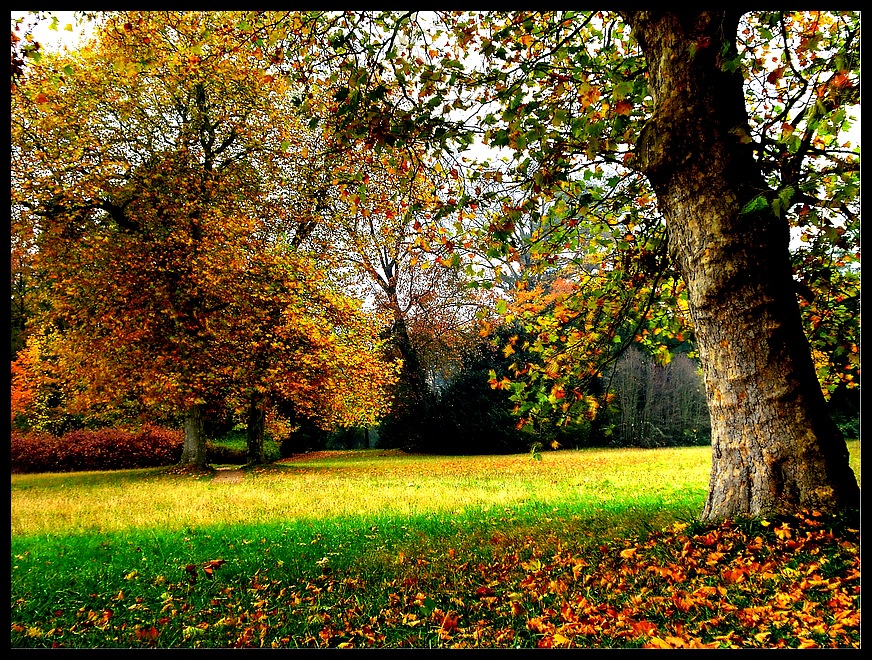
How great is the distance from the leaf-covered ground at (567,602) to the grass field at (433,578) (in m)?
0.01

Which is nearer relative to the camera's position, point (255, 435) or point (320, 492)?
point (320, 492)

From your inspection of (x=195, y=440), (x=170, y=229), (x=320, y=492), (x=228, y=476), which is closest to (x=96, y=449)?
(x=195, y=440)

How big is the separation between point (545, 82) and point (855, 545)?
17.1 ft

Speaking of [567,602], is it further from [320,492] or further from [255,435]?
[255,435]

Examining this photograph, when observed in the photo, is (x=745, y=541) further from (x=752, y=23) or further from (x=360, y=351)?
(x=360, y=351)

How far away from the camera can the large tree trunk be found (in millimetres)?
4191

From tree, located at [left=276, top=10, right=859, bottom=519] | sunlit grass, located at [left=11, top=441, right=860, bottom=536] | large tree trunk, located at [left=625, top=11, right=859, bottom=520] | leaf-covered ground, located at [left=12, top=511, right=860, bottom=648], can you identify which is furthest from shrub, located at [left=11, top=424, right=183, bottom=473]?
large tree trunk, located at [left=625, top=11, right=859, bottom=520]

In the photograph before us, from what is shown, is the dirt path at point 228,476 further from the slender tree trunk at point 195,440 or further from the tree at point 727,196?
the tree at point 727,196

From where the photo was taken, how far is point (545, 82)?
20.0 feet

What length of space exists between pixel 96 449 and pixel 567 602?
66.3 feet

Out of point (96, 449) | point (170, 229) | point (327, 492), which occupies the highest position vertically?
point (170, 229)

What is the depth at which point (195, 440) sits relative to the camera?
55.0 feet

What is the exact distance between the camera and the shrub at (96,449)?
59.5 ft

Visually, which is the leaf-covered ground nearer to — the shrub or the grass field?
the grass field
